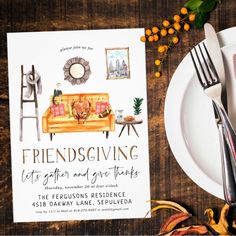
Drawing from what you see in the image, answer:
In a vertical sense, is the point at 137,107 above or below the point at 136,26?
below

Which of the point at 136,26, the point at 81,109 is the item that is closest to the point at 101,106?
the point at 81,109

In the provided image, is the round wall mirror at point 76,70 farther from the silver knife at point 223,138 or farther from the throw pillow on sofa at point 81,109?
the silver knife at point 223,138

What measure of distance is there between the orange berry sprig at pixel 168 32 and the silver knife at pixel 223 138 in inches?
1.6

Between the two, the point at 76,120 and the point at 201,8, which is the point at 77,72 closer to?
the point at 76,120

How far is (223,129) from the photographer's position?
71 cm

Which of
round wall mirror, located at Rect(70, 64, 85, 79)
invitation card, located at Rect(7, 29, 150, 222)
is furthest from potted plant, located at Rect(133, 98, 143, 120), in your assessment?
round wall mirror, located at Rect(70, 64, 85, 79)

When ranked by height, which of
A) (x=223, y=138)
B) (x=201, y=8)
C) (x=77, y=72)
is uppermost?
(x=201, y=8)

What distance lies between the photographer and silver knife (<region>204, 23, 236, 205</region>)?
703 mm

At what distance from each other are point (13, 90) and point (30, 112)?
0.05m

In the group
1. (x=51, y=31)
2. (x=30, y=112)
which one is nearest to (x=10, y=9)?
(x=51, y=31)

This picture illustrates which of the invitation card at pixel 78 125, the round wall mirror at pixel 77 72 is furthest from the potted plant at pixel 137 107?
the round wall mirror at pixel 77 72

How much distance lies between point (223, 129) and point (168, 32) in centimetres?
20

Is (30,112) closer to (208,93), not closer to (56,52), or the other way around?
(56,52)

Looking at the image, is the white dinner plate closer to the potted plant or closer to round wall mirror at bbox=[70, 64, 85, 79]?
the potted plant
